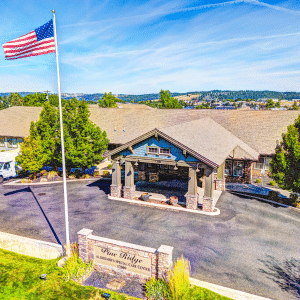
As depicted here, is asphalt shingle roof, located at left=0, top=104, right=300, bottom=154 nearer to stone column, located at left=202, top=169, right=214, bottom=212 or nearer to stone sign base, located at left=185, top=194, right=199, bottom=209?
stone column, located at left=202, top=169, right=214, bottom=212

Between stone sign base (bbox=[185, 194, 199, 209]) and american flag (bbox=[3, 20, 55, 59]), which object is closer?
american flag (bbox=[3, 20, 55, 59])

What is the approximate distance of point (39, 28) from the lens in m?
12.4

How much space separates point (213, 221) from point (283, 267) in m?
5.76

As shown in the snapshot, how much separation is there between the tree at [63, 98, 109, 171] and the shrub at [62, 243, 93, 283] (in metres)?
15.7

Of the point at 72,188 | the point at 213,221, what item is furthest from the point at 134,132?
the point at 213,221

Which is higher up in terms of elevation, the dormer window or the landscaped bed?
the dormer window

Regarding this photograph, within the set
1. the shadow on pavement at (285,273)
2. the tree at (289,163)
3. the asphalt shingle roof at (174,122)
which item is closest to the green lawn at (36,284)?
the shadow on pavement at (285,273)

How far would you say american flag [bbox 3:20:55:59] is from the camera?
12.3 m

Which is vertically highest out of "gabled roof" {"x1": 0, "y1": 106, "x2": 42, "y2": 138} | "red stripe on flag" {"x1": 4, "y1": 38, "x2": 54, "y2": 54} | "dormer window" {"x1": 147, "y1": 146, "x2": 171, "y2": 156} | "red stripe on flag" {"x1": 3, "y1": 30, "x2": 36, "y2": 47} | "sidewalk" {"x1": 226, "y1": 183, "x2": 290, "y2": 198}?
"red stripe on flag" {"x1": 3, "y1": 30, "x2": 36, "y2": 47}

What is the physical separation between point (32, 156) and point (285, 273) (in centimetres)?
2511

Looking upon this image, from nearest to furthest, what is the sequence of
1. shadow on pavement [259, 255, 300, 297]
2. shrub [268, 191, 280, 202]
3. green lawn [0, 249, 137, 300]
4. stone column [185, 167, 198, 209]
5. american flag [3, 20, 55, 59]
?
green lawn [0, 249, 137, 300] < shadow on pavement [259, 255, 300, 297] < american flag [3, 20, 55, 59] < stone column [185, 167, 198, 209] < shrub [268, 191, 280, 202]

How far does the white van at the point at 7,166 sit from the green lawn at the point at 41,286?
728 inches

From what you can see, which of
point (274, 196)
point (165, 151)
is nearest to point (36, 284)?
point (165, 151)

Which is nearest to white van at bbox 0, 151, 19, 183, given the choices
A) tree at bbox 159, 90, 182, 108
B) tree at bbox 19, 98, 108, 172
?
tree at bbox 19, 98, 108, 172
